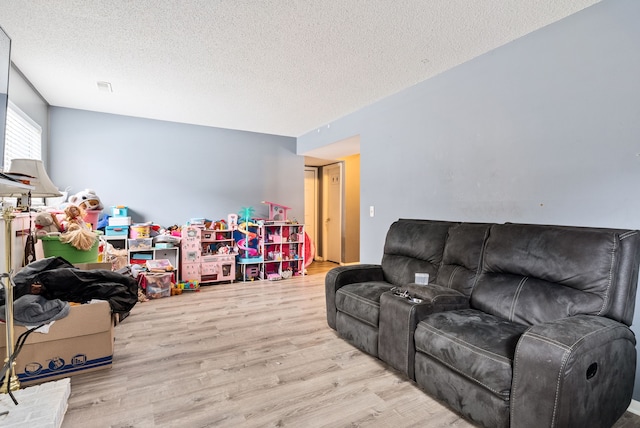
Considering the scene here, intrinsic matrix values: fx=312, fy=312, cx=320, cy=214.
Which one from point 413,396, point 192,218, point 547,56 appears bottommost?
point 413,396

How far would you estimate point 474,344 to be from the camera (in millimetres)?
1634

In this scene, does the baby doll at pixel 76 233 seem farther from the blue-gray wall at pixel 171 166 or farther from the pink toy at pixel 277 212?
the pink toy at pixel 277 212

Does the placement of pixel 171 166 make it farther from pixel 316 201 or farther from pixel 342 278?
pixel 342 278

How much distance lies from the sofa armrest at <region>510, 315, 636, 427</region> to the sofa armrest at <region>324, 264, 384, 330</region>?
1568 millimetres

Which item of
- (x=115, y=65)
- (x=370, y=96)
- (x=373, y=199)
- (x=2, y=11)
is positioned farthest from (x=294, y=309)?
(x=2, y=11)

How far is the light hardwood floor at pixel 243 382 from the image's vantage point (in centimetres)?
169

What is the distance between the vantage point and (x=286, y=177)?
5695 mm

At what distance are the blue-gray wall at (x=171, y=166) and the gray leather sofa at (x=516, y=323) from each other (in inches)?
130

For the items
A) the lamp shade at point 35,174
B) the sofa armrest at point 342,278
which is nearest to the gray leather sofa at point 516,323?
the sofa armrest at point 342,278

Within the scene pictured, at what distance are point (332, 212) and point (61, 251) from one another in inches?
183

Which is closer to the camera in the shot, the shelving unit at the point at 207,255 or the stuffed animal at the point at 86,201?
the stuffed animal at the point at 86,201

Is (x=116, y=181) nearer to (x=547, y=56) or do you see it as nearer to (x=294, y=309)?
(x=294, y=309)

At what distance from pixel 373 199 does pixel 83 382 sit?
A: 10.3ft

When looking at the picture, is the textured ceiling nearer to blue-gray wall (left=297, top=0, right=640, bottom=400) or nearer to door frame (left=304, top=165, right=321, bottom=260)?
blue-gray wall (left=297, top=0, right=640, bottom=400)
